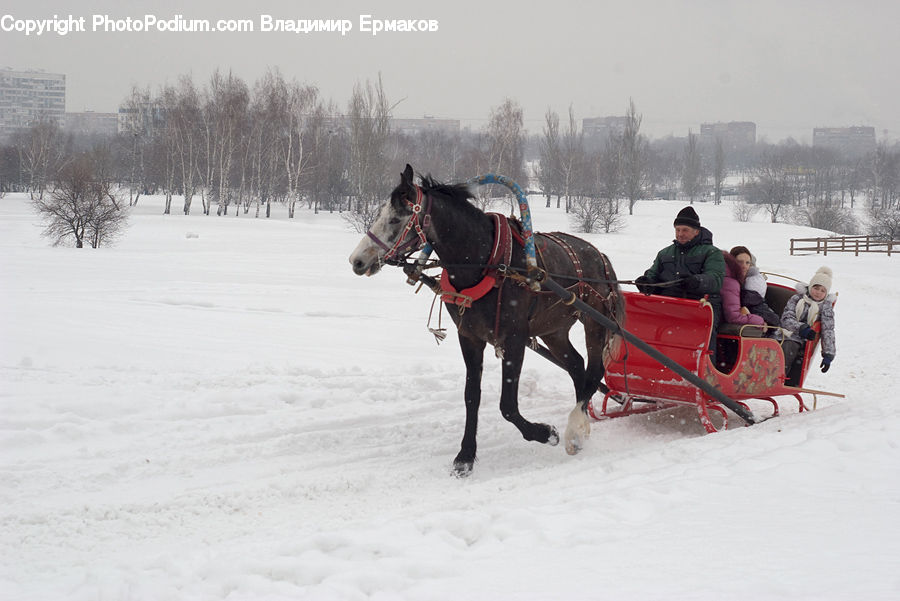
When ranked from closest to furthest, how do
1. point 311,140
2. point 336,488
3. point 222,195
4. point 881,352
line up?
point 336,488, point 881,352, point 222,195, point 311,140

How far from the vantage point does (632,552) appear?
11.7 ft

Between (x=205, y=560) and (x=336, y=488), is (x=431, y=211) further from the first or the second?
(x=205, y=560)

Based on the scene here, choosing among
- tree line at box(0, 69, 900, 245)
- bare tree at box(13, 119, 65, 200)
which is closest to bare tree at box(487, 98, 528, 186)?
tree line at box(0, 69, 900, 245)

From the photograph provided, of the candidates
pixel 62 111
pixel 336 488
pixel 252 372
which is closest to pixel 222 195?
pixel 252 372

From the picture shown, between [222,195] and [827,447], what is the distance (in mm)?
47875

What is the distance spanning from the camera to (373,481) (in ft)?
17.0

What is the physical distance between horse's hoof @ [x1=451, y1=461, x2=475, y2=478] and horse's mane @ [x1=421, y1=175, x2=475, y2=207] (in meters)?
1.83

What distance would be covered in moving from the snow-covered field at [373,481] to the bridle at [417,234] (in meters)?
1.51

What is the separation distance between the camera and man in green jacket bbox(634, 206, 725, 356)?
21.6 ft

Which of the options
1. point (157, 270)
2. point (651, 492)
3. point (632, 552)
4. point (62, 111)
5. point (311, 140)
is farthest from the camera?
point (62, 111)

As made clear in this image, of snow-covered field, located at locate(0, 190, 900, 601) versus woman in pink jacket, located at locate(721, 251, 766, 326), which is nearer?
snow-covered field, located at locate(0, 190, 900, 601)

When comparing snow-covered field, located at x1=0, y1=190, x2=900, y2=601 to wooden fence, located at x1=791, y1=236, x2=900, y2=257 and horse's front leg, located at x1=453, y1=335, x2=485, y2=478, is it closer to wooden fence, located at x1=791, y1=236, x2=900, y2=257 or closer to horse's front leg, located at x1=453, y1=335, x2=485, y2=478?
horse's front leg, located at x1=453, y1=335, x2=485, y2=478

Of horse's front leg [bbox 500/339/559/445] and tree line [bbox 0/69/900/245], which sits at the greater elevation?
tree line [bbox 0/69/900/245]

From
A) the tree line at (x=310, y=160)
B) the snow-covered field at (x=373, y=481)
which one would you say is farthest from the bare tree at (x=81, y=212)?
the snow-covered field at (x=373, y=481)
